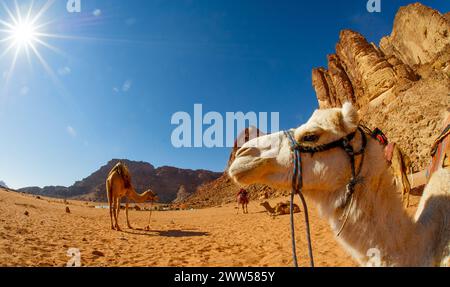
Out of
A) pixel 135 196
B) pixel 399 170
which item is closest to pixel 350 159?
pixel 399 170

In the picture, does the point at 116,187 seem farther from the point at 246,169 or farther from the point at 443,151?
the point at 443,151

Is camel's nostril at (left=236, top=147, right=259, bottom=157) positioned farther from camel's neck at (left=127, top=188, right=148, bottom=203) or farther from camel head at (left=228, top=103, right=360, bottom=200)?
camel's neck at (left=127, top=188, right=148, bottom=203)

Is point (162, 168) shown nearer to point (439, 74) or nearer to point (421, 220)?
point (439, 74)

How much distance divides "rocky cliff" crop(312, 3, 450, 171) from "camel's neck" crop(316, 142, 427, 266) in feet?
56.2

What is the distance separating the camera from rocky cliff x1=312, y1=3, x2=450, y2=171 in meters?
28.2

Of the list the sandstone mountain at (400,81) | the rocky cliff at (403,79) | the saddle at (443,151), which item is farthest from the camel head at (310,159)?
the sandstone mountain at (400,81)

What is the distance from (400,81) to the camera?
41.4 metres

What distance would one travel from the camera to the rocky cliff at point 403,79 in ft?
92.6

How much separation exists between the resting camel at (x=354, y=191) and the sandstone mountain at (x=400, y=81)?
2578cm

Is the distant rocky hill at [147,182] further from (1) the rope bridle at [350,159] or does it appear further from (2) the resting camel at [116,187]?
(1) the rope bridle at [350,159]

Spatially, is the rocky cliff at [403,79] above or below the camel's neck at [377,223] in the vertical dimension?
above

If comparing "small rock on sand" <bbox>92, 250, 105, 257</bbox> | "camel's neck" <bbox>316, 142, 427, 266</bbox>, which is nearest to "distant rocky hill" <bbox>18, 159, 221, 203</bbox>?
"small rock on sand" <bbox>92, 250, 105, 257</bbox>
